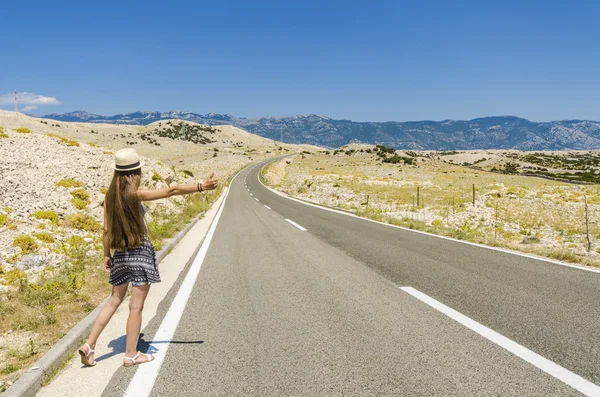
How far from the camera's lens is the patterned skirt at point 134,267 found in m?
3.73

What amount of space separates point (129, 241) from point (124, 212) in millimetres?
288

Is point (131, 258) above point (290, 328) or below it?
above

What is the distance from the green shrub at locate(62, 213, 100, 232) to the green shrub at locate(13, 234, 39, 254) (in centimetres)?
193

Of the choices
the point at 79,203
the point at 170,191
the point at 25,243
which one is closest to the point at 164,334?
the point at 170,191

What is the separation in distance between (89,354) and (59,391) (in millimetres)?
450

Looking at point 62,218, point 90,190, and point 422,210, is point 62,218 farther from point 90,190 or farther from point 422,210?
point 422,210

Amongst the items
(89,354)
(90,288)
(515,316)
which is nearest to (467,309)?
(515,316)

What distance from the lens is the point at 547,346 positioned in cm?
388

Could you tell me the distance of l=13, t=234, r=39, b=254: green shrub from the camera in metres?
8.54

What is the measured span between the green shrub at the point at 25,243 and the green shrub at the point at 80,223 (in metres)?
1.93

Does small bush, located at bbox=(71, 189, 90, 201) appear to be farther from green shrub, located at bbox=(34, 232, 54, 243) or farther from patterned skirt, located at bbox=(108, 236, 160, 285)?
patterned skirt, located at bbox=(108, 236, 160, 285)

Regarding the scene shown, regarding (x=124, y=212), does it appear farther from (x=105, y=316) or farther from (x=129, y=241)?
(x=105, y=316)

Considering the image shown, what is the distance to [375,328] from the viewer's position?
4.47 meters

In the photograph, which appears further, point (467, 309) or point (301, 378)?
point (467, 309)
